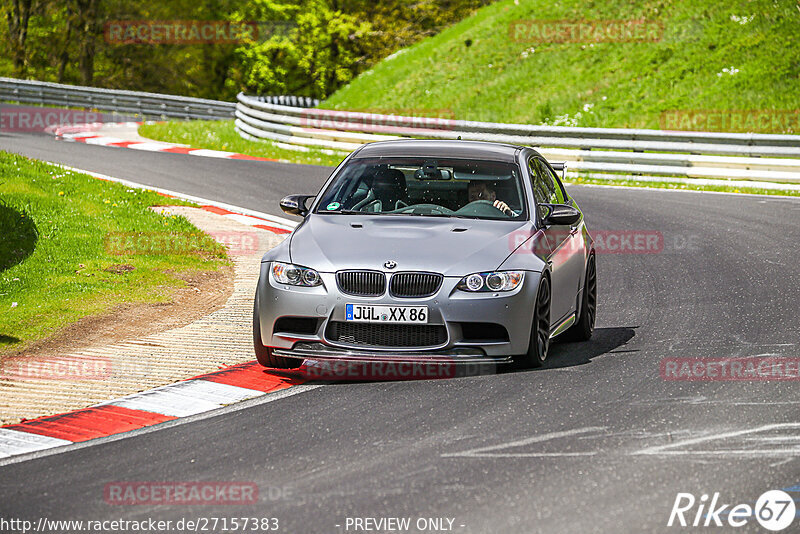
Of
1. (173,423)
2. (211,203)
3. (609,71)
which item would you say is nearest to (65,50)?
(609,71)

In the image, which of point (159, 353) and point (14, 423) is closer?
point (14, 423)

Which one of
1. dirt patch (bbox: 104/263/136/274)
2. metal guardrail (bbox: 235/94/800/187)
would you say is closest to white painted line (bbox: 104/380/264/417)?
dirt patch (bbox: 104/263/136/274)

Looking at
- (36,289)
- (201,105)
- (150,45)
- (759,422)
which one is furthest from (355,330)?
(150,45)

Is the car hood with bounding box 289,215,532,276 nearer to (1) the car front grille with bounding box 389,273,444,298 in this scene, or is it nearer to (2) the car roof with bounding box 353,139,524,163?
(1) the car front grille with bounding box 389,273,444,298

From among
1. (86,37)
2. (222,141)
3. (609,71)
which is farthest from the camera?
(86,37)

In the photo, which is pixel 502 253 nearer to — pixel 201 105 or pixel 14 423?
pixel 14 423

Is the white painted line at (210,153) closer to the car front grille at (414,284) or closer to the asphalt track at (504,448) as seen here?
the asphalt track at (504,448)

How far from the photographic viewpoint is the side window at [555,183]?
10.0 m

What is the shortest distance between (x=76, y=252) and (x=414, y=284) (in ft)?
19.6

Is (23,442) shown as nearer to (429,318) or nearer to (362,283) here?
(362,283)

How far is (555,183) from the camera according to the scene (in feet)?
33.6

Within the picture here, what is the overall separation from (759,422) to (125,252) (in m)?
8.05

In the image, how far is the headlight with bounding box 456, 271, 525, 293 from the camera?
303 inches

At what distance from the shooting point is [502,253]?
798cm
